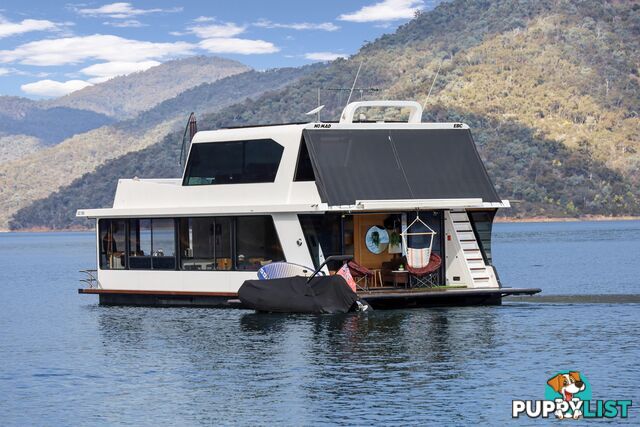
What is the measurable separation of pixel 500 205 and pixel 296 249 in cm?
522

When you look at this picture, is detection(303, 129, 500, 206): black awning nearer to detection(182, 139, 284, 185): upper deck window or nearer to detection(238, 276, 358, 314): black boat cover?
detection(182, 139, 284, 185): upper deck window

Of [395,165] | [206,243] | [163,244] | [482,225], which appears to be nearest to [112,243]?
[163,244]

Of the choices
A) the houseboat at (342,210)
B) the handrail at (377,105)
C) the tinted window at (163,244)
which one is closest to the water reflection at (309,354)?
the houseboat at (342,210)

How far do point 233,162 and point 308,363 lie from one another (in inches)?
342

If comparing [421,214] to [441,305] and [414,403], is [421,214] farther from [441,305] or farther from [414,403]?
[414,403]

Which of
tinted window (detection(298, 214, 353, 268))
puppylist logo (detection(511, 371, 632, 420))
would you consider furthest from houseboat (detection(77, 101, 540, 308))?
puppylist logo (detection(511, 371, 632, 420))

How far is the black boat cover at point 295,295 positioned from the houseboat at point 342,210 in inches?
23.1

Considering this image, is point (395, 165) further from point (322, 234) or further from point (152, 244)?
point (152, 244)

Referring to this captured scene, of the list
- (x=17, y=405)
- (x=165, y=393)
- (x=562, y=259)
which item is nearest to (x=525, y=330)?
(x=165, y=393)

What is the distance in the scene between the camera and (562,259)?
236 feet

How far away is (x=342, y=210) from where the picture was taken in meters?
28.6

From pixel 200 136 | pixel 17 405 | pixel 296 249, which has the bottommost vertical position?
pixel 17 405

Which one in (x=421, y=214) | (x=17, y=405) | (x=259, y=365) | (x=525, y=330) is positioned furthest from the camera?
(x=421, y=214)

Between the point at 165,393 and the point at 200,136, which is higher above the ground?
the point at 200,136
